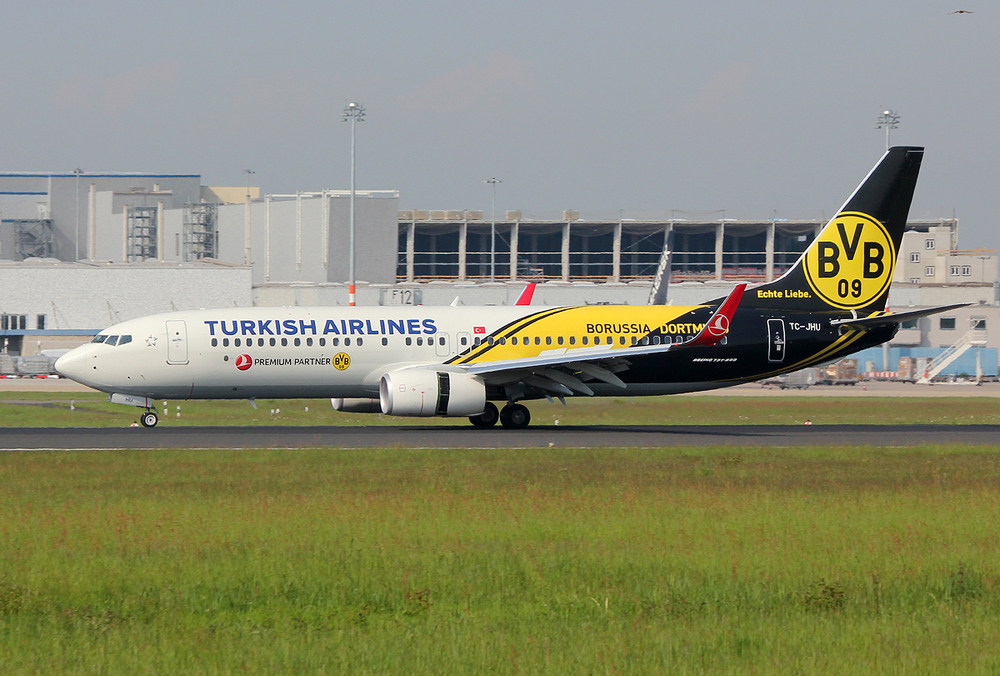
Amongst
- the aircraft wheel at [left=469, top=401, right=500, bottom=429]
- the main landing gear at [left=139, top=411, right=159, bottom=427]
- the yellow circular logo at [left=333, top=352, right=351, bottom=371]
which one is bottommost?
the main landing gear at [left=139, top=411, right=159, bottom=427]

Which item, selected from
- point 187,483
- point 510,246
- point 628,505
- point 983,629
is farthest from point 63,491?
point 510,246

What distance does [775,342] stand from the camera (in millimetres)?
38094

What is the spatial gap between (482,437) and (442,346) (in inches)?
185

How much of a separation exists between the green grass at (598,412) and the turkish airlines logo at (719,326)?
262 inches

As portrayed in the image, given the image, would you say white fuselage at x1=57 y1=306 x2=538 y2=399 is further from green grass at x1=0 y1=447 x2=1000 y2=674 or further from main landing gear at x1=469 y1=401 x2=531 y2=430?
A: green grass at x1=0 y1=447 x2=1000 y2=674

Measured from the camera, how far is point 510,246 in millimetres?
139500

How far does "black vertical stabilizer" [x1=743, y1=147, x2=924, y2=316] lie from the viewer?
130 feet

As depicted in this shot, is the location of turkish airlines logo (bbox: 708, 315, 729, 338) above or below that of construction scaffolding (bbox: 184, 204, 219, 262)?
below

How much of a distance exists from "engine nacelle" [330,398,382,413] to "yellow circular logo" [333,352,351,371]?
1.78 metres

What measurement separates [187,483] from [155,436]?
11.4 meters

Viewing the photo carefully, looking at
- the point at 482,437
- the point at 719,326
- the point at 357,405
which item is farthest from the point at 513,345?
the point at 719,326

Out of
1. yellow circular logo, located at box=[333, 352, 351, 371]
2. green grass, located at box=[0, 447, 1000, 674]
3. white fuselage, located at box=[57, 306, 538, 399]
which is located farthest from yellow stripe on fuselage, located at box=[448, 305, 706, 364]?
green grass, located at box=[0, 447, 1000, 674]

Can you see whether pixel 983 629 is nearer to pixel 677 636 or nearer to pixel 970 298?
pixel 677 636

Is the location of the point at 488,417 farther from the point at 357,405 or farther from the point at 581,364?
the point at 357,405
